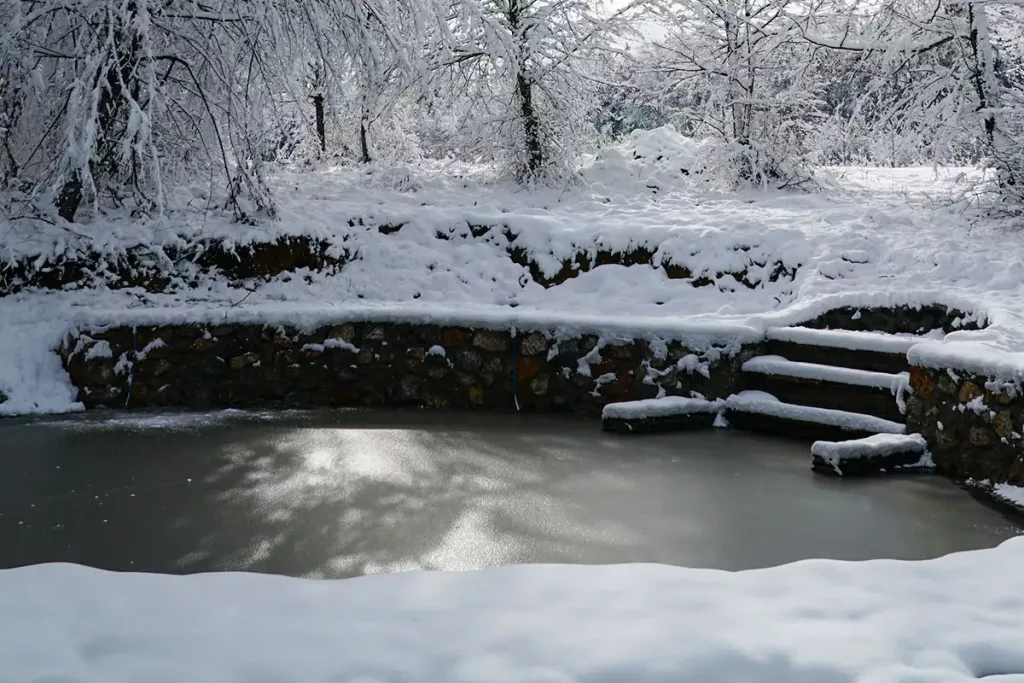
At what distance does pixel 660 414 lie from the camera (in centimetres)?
656

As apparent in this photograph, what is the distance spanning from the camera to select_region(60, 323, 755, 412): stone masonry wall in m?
7.23

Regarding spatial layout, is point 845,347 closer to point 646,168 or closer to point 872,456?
point 872,456

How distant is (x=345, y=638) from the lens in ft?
9.03

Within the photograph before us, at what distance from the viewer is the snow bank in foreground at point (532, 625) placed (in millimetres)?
2568

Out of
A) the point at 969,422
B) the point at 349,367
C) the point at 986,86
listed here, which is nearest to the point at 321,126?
the point at 349,367

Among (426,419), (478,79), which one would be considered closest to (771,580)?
(426,419)

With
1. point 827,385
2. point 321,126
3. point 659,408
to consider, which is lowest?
point 659,408

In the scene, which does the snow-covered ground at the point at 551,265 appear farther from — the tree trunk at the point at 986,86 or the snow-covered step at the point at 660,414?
the tree trunk at the point at 986,86

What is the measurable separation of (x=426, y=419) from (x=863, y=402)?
3.05m

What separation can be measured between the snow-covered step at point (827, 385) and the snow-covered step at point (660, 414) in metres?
0.38

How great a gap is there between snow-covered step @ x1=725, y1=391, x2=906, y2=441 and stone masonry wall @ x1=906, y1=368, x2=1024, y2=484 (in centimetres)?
32

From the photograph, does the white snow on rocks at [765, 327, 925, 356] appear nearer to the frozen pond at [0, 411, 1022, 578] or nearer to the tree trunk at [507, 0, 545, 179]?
the frozen pond at [0, 411, 1022, 578]

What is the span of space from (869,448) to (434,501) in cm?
257

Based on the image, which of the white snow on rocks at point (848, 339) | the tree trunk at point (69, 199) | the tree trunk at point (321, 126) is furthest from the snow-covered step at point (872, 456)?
the tree trunk at point (321, 126)
